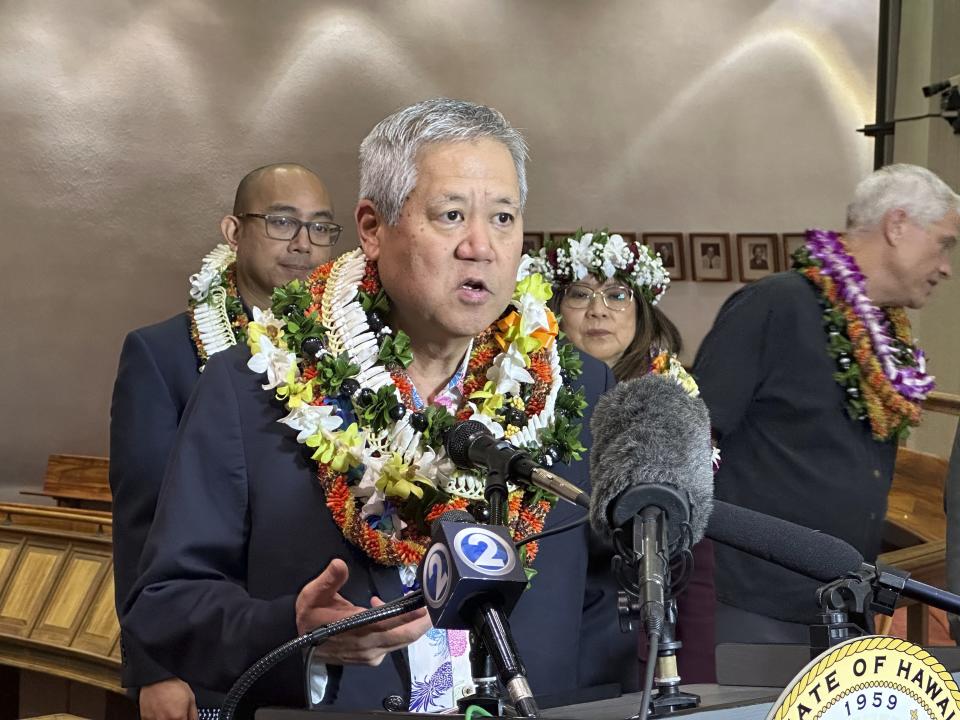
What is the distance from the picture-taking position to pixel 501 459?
119 cm

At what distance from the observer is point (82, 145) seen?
8.75 metres

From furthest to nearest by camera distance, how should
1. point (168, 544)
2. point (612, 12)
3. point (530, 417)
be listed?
1. point (612, 12)
2. point (530, 417)
3. point (168, 544)

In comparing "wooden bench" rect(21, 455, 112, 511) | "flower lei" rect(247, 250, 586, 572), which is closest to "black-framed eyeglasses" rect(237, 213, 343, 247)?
"flower lei" rect(247, 250, 586, 572)

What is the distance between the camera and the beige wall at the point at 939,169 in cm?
690

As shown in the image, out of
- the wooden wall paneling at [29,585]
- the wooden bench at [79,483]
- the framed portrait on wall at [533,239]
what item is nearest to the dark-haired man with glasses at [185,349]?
the wooden wall paneling at [29,585]

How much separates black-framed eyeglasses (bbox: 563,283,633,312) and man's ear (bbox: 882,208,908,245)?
0.71 m

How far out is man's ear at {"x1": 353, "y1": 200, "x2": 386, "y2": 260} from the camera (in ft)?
5.93

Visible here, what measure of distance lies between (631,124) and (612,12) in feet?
2.73

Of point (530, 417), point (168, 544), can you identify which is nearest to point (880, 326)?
point (530, 417)

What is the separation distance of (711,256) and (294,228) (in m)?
6.25

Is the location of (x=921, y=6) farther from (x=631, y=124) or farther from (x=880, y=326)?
(x=880, y=326)

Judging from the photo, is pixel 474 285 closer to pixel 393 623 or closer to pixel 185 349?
pixel 393 623

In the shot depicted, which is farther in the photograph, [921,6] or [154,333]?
[921,6]

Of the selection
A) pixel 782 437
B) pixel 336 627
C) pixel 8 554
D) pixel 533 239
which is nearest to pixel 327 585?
pixel 336 627
